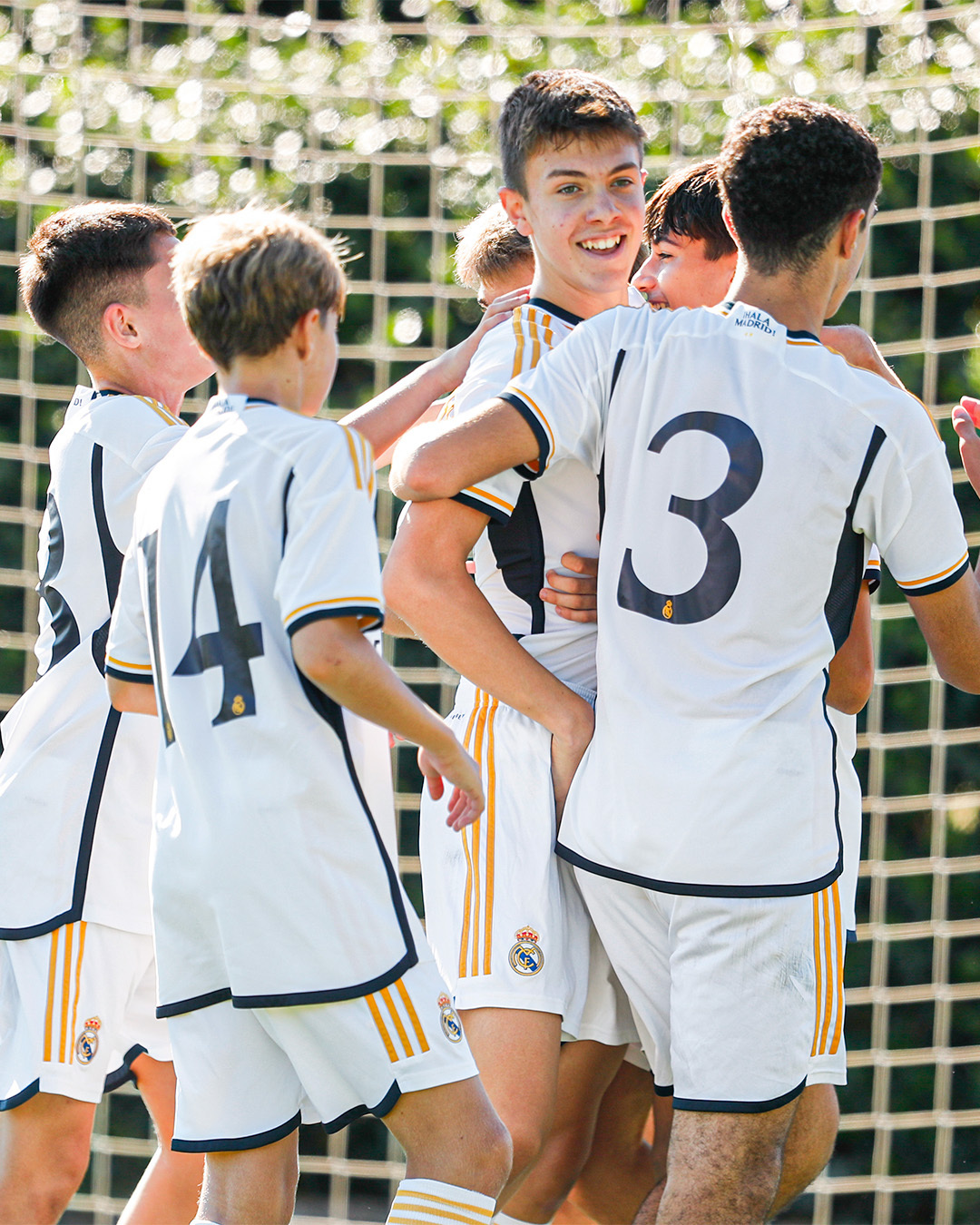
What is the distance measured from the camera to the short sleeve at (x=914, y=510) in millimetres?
2359

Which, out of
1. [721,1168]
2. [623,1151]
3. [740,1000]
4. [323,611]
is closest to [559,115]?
[323,611]

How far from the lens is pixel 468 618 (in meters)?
2.52

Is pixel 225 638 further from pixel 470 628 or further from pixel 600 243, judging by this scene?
pixel 600 243

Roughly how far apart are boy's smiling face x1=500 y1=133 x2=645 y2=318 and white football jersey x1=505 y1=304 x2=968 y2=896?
0.37 m

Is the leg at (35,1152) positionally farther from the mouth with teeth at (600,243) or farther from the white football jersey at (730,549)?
the mouth with teeth at (600,243)

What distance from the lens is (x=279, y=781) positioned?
208 centimetres

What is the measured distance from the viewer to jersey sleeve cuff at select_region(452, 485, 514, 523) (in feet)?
8.14

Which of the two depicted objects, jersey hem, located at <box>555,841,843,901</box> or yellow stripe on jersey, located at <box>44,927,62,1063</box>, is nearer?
jersey hem, located at <box>555,841,843,901</box>

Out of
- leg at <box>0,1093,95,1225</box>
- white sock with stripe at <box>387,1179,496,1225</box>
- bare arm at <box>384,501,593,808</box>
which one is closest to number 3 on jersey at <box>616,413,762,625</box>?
bare arm at <box>384,501,593,808</box>

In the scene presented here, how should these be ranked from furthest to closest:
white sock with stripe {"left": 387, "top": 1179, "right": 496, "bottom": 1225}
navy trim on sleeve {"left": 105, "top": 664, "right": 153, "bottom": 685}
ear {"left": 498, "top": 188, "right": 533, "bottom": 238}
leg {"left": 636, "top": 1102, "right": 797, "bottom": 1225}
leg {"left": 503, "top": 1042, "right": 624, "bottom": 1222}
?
ear {"left": 498, "top": 188, "right": 533, "bottom": 238} → leg {"left": 503, "top": 1042, "right": 624, "bottom": 1222} → navy trim on sleeve {"left": 105, "top": 664, "right": 153, "bottom": 685} → leg {"left": 636, "top": 1102, "right": 797, "bottom": 1225} → white sock with stripe {"left": 387, "top": 1179, "right": 496, "bottom": 1225}

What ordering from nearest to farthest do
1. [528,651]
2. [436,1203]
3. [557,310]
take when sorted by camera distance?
[436,1203] → [528,651] → [557,310]

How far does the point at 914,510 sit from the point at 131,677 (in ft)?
4.07

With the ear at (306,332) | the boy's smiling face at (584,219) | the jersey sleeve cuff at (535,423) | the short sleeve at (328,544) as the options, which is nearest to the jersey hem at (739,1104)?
the short sleeve at (328,544)

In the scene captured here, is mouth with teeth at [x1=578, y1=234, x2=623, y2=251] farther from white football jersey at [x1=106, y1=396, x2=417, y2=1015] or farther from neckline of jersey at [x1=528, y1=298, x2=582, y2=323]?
white football jersey at [x1=106, y1=396, x2=417, y2=1015]
